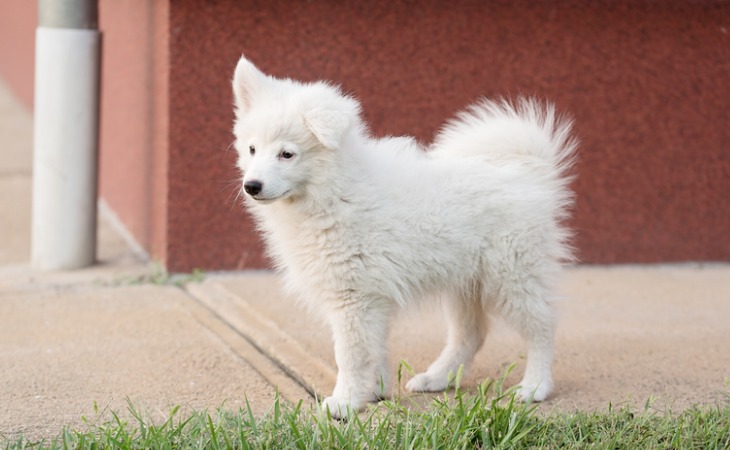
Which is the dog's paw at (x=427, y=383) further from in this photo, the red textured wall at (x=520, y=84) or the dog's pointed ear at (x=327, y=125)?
the red textured wall at (x=520, y=84)

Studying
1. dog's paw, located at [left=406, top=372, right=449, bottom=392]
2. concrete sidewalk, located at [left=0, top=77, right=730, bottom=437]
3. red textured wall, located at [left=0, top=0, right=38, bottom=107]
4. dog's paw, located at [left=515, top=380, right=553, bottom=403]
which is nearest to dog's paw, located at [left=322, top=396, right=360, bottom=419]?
concrete sidewalk, located at [left=0, top=77, right=730, bottom=437]

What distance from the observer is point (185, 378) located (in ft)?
15.2

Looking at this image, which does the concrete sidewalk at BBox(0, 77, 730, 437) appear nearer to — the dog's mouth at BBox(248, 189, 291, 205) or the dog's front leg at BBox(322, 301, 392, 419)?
the dog's front leg at BBox(322, 301, 392, 419)

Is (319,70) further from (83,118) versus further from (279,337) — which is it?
(279,337)

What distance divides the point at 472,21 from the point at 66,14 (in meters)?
2.71

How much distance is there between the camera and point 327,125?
3941 mm

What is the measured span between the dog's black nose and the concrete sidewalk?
3.16ft

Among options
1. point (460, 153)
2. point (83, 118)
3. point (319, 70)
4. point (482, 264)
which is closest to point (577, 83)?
point (319, 70)

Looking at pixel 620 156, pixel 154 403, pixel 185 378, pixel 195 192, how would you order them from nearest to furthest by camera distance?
1. pixel 154 403
2. pixel 185 378
3. pixel 195 192
4. pixel 620 156

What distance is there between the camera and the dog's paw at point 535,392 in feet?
14.4

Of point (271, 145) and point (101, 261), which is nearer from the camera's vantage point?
point (271, 145)

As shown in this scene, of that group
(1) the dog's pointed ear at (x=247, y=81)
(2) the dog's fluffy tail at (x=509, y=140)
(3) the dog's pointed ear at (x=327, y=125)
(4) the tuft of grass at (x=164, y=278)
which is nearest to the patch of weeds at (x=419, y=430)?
(3) the dog's pointed ear at (x=327, y=125)

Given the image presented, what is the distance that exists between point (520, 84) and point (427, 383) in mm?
2922

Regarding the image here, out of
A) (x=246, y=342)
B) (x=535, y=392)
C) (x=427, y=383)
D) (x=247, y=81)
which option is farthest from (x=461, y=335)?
(x=247, y=81)
